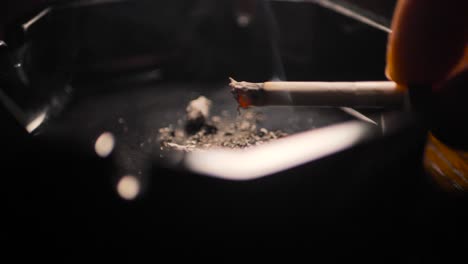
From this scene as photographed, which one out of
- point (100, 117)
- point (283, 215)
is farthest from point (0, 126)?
point (283, 215)

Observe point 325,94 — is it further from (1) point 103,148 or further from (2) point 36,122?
(2) point 36,122

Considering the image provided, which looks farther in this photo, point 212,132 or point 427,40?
point 212,132

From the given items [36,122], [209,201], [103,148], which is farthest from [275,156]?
[36,122]

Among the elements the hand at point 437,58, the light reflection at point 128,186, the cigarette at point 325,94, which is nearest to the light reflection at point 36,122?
the light reflection at point 128,186

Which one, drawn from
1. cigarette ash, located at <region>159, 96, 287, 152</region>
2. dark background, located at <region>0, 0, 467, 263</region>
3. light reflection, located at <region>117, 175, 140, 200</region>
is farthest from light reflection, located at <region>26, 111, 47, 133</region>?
light reflection, located at <region>117, 175, 140, 200</region>

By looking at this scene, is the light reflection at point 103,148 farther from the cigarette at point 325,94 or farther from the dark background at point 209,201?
the cigarette at point 325,94

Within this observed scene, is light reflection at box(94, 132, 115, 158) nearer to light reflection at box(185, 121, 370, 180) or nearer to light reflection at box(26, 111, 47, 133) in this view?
light reflection at box(185, 121, 370, 180)
